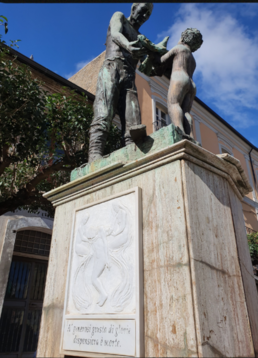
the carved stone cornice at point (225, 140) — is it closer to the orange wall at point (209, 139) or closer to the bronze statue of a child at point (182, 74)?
the orange wall at point (209, 139)

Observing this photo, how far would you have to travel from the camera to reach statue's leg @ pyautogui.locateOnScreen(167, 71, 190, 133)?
2.51 meters

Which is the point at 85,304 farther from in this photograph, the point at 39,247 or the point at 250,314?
the point at 39,247

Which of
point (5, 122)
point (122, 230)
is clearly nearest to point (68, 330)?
point (122, 230)

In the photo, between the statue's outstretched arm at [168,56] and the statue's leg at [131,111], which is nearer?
the statue's outstretched arm at [168,56]

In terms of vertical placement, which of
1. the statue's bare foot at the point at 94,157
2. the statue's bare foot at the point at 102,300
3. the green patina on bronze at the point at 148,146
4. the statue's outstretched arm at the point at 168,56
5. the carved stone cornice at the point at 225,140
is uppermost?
the carved stone cornice at the point at 225,140

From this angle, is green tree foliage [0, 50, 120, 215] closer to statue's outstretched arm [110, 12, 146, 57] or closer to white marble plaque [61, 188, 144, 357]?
statue's outstretched arm [110, 12, 146, 57]

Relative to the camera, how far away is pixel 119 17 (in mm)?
3141

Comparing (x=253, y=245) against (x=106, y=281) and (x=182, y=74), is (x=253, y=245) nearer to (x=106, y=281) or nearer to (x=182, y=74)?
(x=182, y=74)

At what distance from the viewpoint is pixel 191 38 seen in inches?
108

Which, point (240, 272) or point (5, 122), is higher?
point (5, 122)

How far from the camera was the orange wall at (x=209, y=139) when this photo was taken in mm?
15766

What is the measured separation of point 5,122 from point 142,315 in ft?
13.9

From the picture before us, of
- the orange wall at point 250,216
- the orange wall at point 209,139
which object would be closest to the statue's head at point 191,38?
the orange wall at point 209,139

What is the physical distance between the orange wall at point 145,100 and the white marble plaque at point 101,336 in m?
11.0
